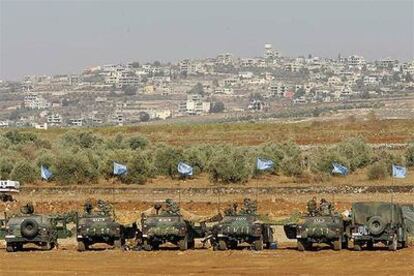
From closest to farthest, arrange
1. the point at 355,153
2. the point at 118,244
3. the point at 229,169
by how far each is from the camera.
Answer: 1. the point at 118,244
2. the point at 229,169
3. the point at 355,153

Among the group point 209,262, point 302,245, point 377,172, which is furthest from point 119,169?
point 209,262

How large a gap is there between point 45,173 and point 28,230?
3323 centimetres

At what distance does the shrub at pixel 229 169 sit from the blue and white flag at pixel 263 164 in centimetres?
60

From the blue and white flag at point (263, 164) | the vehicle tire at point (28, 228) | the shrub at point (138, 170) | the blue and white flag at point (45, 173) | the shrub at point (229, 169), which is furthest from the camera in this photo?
the shrub at point (138, 170)

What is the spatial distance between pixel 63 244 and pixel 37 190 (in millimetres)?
24506

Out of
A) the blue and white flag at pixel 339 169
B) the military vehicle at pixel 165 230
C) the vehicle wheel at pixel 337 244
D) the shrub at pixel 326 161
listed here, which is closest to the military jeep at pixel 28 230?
the military vehicle at pixel 165 230

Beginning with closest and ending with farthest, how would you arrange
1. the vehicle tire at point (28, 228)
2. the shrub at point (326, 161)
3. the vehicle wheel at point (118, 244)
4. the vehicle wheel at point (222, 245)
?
the vehicle wheel at point (222, 245) → the vehicle tire at point (28, 228) → the vehicle wheel at point (118, 244) → the shrub at point (326, 161)

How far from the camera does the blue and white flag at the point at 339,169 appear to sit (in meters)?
69.9

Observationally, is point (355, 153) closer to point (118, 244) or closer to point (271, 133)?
point (118, 244)

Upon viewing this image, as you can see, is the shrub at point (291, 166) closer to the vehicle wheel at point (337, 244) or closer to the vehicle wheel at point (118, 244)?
the vehicle wheel at point (118, 244)

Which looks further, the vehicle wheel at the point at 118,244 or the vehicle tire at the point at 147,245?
the vehicle wheel at the point at 118,244

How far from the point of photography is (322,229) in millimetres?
35719

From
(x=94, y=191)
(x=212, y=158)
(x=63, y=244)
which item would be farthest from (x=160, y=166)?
(x=63, y=244)

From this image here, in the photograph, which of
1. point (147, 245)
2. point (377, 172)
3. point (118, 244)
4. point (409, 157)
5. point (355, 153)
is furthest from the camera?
point (355, 153)
